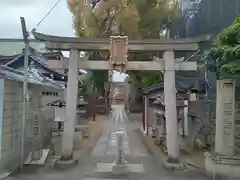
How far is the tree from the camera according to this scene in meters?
25.3

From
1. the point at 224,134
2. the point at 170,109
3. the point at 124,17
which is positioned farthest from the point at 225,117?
the point at 124,17

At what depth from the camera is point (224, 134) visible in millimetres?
10016

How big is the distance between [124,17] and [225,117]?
53.2ft

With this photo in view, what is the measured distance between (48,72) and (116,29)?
27.1 ft

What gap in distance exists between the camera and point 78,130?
1750cm

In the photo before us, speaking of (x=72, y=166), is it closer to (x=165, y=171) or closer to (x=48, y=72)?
(x=165, y=171)

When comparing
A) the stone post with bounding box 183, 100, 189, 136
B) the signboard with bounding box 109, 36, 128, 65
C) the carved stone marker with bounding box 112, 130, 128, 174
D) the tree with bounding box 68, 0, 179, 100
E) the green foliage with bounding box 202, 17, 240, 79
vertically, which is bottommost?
the carved stone marker with bounding box 112, 130, 128, 174

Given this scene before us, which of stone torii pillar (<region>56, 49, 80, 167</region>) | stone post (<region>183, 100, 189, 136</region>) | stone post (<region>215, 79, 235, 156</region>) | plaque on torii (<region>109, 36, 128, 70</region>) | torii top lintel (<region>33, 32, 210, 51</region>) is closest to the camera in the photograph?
stone post (<region>215, 79, 235, 156</region>)

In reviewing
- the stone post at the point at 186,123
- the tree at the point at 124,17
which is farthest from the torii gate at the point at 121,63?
the tree at the point at 124,17

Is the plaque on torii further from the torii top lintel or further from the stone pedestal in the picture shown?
the stone pedestal

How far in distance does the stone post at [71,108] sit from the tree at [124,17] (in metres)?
12.7

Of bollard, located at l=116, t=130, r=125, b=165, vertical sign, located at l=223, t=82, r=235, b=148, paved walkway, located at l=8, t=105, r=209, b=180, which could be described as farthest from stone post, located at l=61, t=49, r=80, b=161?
vertical sign, located at l=223, t=82, r=235, b=148

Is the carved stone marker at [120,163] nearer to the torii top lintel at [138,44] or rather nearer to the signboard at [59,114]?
the torii top lintel at [138,44]

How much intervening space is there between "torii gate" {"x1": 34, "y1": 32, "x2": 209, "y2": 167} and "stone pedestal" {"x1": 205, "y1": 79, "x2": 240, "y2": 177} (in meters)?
2.21
